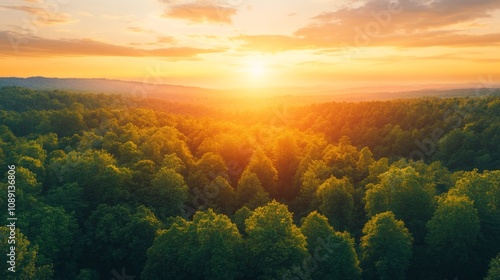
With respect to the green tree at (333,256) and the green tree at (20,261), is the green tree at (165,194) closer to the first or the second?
the green tree at (20,261)

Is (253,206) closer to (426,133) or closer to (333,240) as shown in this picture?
(333,240)

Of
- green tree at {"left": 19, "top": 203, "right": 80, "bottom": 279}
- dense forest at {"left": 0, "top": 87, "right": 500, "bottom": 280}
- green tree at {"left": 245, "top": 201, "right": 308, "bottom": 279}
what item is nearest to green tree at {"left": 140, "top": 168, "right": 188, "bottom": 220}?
dense forest at {"left": 0, "top": 87, "right": 500, "bottom": 280}

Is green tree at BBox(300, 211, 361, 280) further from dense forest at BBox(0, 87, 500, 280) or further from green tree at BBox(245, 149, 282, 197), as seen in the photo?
green tree at BBox(245, 149, 282, 197)

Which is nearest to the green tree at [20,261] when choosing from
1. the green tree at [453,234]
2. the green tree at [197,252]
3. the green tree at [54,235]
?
the green tree at [54,235]

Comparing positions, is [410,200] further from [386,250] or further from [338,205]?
[386,250]

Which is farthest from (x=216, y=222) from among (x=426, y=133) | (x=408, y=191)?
(x=426, y=133)

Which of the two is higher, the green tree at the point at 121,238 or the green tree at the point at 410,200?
the green tree at the point at 410,200

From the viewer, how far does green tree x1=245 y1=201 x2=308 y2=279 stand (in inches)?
1663

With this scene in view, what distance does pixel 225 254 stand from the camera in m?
43.4

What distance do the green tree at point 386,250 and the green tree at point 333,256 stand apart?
433 cm

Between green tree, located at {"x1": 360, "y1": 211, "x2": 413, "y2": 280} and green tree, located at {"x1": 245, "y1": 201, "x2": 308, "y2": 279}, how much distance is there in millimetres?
10669

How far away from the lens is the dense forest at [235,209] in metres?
44.4

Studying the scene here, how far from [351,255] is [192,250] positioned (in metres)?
19.5

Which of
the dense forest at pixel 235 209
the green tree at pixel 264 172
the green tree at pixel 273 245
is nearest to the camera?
the green tree at pixel 273 245
